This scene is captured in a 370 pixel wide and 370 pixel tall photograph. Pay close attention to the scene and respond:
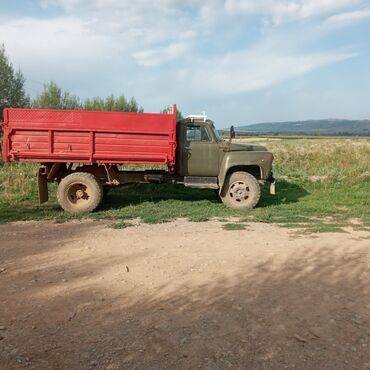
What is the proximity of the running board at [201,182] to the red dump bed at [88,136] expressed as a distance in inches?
35.5

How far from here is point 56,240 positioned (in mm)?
6871

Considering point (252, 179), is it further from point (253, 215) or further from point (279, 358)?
point (279, 358)

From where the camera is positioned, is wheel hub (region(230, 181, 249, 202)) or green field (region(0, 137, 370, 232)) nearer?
green field (region(0, 137, 370, 232))

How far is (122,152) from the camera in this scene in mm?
9406

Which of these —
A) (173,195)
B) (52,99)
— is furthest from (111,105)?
(173,195)

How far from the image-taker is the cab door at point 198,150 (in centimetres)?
1011

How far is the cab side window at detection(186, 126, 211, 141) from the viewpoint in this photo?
33.3 feet

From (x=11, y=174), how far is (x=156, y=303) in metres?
10.5

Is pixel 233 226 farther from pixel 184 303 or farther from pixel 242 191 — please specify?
pixel 184 303

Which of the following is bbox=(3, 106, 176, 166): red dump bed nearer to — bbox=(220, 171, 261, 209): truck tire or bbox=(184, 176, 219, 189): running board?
bbox=(184, 176, 219, 189): running board

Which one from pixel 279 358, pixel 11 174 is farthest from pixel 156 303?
pixel 11 174

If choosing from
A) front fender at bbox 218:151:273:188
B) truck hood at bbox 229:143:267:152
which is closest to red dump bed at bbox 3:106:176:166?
front fender at bbox 218:151:273:188

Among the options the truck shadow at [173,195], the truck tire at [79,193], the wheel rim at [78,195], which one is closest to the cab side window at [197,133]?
the truck shadow at [173,195]

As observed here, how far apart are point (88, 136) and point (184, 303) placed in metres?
5.81
